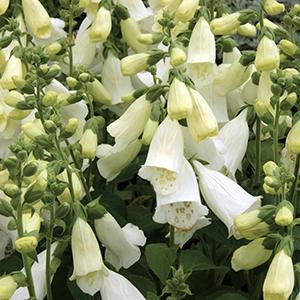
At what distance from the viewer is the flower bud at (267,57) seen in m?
1.89

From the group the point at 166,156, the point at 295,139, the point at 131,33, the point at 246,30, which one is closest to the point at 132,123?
the point at 166,156

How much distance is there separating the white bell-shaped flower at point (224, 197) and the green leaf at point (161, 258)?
14cm

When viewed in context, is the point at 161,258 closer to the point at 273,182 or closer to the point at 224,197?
the point at 224,197

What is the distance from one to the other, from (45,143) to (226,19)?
0.61 meters

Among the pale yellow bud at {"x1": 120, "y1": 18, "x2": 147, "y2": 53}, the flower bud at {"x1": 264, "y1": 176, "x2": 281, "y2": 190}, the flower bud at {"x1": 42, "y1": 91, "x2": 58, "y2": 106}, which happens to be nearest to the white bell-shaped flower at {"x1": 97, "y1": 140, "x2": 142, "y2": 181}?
the flower bud at {"x1": 42, "y1": 91, "x2": 58, "y2": 106}

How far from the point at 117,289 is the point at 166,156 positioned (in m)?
0.30

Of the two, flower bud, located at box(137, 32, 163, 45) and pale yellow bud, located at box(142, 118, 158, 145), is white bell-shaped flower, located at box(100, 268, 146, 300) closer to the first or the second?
pale yellow bud, located at box(142, 118, 158, 145)

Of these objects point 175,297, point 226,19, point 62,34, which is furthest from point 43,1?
point 175,297

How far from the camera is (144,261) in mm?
2133

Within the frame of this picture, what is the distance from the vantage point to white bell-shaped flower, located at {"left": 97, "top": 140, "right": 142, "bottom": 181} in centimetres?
199

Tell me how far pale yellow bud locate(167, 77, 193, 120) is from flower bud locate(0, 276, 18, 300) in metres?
0.46

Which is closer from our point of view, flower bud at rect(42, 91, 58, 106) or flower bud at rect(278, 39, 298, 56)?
flower bud at rect(42, 91, 58, 106)

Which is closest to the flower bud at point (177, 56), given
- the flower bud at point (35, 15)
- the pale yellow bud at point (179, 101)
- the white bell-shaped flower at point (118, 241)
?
the pale yellow bud at point (179, 101)

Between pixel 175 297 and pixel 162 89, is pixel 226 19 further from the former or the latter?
pixel 175 297
